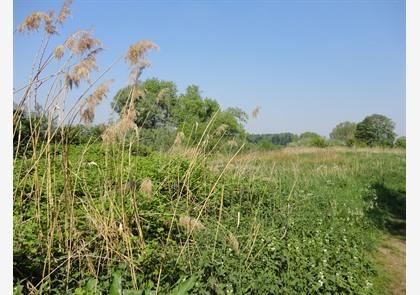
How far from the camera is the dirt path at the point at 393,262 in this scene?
3.69m

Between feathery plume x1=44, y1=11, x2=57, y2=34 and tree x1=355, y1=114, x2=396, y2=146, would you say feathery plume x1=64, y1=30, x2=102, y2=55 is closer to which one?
feathery plume x1=44, y1=11, x2=57, y2=34

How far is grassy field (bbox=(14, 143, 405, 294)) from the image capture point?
2.20m

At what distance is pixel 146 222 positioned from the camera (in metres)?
3.20

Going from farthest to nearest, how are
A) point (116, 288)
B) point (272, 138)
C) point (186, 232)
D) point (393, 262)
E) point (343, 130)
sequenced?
1. point (343, 130)
2. point (272, 138)
3. point (393, 262)
4. point (186, 232)
5. point (116, 288)

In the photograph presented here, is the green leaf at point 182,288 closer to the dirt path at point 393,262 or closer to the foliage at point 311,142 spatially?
the dirt path at point 393,262

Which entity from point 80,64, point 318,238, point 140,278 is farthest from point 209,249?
point 80,64

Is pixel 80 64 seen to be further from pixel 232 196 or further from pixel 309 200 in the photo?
pixel 309 200

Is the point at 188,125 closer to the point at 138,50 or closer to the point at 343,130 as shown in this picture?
the point at 138,50

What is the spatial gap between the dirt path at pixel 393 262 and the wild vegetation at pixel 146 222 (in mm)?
90

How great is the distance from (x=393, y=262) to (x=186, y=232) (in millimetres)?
2774

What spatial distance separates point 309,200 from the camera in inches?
233

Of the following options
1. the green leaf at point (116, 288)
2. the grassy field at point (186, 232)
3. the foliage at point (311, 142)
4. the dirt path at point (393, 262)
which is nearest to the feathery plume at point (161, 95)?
the grassy field at point (186, 232)

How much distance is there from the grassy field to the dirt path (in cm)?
2

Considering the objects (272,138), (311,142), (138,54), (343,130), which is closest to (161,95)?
(138,54)
